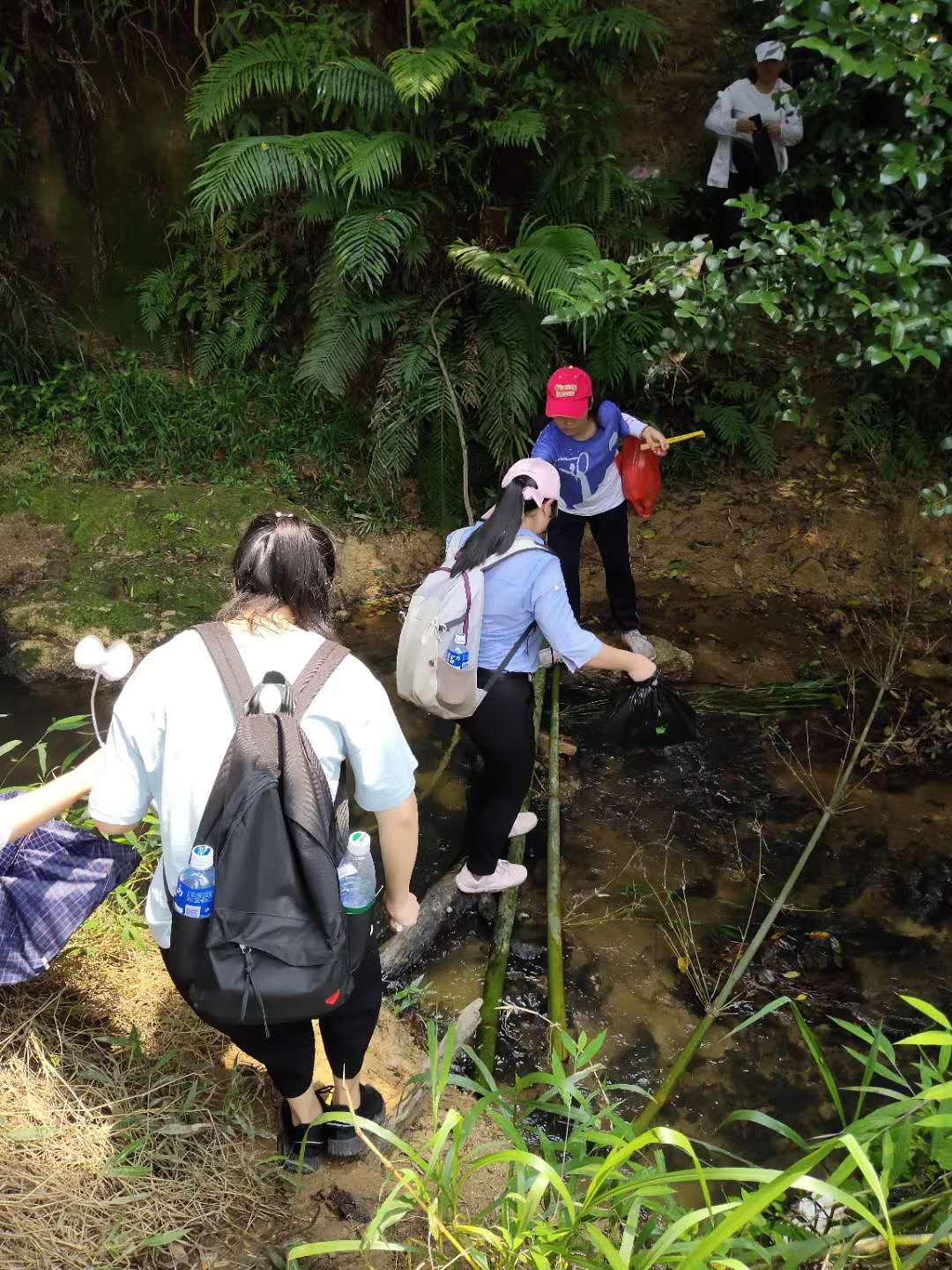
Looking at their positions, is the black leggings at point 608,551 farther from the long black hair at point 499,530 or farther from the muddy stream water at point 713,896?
the long black hair at point 499,530

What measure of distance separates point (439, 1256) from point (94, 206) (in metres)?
7.32

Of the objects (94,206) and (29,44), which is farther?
(94,206)

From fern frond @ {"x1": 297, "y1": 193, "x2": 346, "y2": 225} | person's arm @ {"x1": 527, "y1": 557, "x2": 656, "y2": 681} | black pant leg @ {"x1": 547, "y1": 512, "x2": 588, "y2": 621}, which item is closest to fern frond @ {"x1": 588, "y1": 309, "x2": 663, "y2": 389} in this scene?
black pant leg @ {"x1": 547, "y1": 512, "x2": 588, "y2": 621}

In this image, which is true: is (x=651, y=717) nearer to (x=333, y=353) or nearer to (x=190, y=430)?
(x=333, y=353)

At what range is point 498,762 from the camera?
3459 millimetres

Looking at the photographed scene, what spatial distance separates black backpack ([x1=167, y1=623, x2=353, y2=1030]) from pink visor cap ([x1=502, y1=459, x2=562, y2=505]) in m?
1.39

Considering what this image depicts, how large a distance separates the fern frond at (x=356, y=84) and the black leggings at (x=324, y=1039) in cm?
503

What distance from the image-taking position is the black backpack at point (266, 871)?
184 cm

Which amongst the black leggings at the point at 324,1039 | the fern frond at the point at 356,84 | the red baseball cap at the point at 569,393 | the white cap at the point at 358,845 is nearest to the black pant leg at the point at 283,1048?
the black leggings at the point at 324,1039

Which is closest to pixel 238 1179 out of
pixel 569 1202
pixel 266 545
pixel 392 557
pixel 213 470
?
pixel 569 1202

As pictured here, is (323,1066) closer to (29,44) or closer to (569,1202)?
(569,1202)

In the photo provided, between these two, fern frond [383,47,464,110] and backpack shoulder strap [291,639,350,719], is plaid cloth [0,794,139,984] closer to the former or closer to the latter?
backpack shoulder strap [291,639,350,719]

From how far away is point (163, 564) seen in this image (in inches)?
235

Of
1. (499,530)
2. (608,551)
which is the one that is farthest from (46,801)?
(608,551)
